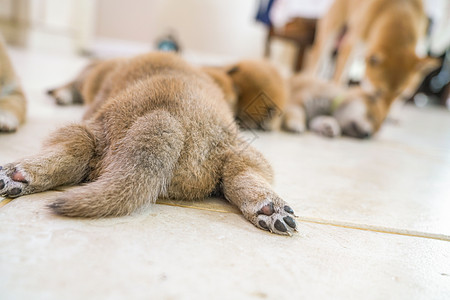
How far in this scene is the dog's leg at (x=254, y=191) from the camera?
2.76 ft

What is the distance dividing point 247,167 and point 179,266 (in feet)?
1.36

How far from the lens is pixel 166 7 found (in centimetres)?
688

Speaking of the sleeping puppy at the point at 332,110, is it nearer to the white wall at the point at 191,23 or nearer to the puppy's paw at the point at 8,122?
the puppy's paw at the point at 8,122

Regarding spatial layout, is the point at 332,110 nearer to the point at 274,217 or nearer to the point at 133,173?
the point at 274,217

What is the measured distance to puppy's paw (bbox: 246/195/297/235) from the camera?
827mm

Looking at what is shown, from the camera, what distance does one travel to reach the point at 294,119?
2.45 m

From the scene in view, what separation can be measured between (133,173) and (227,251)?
10.2 inches

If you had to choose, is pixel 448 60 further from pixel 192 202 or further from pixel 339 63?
pixel 192 202

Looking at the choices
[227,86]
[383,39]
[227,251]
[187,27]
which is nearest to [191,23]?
[187,27]

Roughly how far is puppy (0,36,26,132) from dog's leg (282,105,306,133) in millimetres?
1545

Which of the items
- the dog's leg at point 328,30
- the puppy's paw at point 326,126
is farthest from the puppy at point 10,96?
the dog's leg at point 328,30

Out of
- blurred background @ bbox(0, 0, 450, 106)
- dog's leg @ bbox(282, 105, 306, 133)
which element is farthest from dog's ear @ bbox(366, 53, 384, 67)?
blurred background @ bbox(0, 0, 450, 106)

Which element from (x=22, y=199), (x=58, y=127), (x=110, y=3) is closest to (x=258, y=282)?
(x=22, y=199)

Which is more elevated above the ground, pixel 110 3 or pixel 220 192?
pixel 110 3
